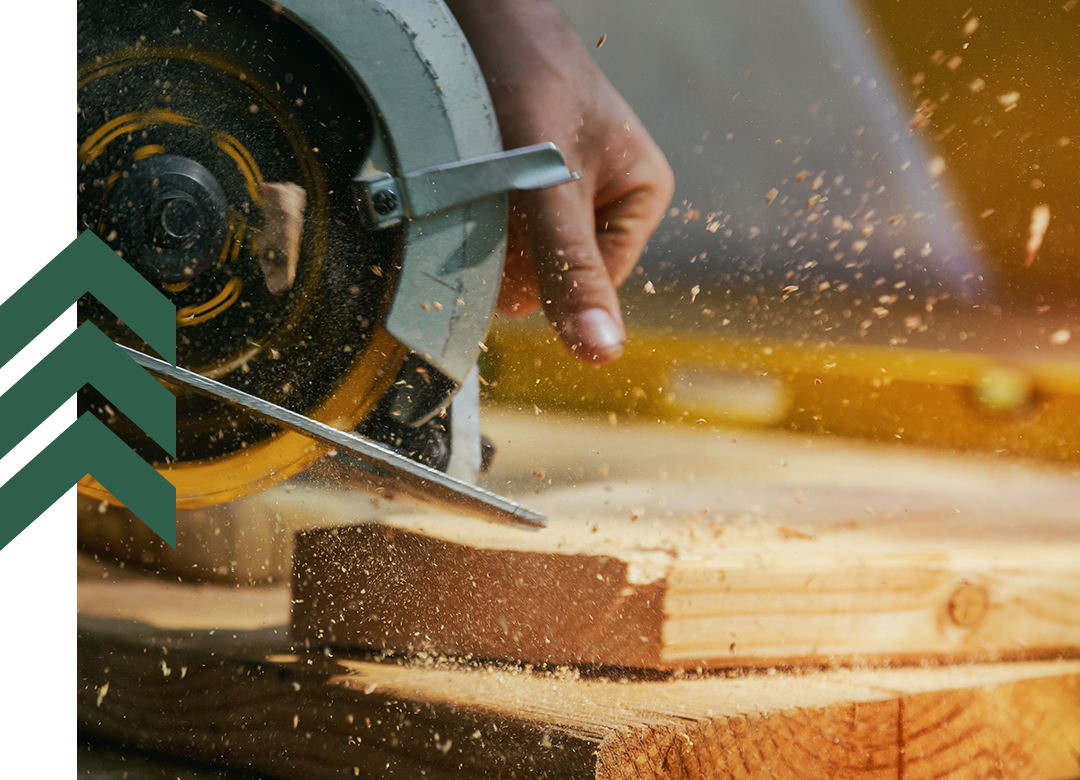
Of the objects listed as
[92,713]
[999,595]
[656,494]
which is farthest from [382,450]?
[999,595]

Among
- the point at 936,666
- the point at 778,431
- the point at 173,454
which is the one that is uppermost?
the point at 778,431

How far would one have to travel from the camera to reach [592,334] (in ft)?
2.56

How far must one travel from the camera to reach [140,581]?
2.93 feet

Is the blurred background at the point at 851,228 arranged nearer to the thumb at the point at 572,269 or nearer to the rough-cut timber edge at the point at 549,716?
the thumb at the point at 572,269

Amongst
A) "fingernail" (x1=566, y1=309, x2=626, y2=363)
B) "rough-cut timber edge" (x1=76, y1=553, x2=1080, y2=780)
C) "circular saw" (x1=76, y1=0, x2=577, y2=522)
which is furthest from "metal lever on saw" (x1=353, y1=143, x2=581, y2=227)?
"rough-cut timber edge" (x1=76, y1=553, x2=1080, y2=780)

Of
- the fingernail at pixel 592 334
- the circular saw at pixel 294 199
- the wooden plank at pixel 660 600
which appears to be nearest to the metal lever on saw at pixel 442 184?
the circular saw at pixel 294 199

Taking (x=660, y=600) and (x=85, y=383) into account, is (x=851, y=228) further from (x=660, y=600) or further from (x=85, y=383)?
(x=85, y=383)

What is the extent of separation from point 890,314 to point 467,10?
146 cm

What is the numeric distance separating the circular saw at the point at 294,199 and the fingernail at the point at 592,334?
116 millimetres

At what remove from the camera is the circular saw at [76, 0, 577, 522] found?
0.65m

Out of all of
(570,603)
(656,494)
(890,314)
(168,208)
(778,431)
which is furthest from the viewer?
(890,314)

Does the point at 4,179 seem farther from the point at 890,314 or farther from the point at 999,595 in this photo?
the point at 890,314

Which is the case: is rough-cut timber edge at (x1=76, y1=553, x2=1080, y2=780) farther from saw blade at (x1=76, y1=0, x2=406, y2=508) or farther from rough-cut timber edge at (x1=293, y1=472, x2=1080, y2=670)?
saw blade at (x1=76, y1=0, x2=406, y2=508)

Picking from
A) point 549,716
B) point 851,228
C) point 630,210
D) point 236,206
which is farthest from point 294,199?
point 851,228
